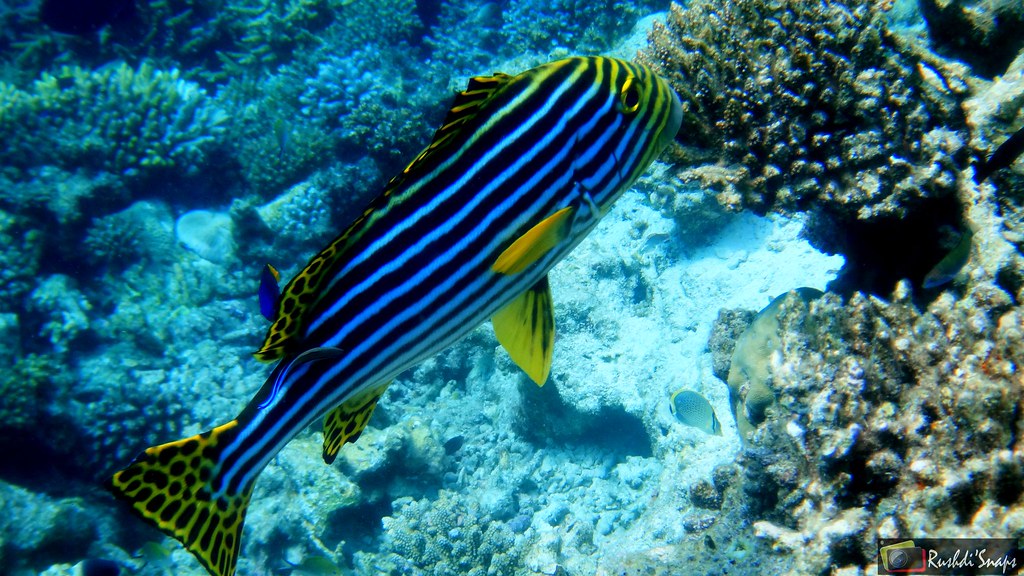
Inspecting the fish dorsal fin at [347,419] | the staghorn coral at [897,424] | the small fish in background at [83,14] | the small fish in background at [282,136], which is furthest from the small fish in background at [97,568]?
the small fish in background at [83,14]

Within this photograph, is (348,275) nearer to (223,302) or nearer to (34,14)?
(223,302)

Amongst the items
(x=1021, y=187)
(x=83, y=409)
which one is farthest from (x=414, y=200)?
(x=83, y=409)

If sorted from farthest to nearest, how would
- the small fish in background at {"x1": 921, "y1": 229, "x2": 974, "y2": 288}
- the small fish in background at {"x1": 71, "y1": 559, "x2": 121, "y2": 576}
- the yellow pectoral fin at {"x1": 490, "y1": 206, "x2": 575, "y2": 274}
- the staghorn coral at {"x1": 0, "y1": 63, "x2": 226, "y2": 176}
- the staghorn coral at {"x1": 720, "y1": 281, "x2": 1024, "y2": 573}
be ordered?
1. the staghorn coral at {"x1": 0, "y1": 63, "x2": 226, "y2": 176}
2. the small fish in background at {"x1": 71, "y1": 559, "x2": 121, "y2": 576}
3. the small fish in background at {"x1": 921, "y1": 229, "x2": 974, "y2": 288}
4. the staghorn coral at {"x1": 720, "y1": 281, "x2": 1024, "y2": 573}
5. the yellow pectoral fin at {"x1": 490, "y1": 206, "x2": 575, "y2": 274}

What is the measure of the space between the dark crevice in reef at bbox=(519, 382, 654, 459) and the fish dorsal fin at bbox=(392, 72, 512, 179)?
5547 mm

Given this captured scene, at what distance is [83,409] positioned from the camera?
22.3ft

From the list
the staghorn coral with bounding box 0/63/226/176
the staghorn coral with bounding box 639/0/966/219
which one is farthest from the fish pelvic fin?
the staghorn coral with bounding box 0/63/226/176

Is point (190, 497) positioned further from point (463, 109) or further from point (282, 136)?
point (282, 136)

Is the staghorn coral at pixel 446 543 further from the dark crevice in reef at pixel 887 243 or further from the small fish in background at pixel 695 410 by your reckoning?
the dark crevice in reef at pixel 887 243

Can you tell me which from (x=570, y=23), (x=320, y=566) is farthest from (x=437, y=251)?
(x=570, y=23)

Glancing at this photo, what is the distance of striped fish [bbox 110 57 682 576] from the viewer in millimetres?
1420

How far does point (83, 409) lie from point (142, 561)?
2.23 meters

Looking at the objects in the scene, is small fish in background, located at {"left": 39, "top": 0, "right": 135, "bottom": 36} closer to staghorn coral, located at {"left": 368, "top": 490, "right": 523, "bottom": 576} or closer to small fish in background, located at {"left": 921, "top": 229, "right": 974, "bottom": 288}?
staghorn coral, located at {"left": 368, "top": 490, "right": 523, "bottom": 576}

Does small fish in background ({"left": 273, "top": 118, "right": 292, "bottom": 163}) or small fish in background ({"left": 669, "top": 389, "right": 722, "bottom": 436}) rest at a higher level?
small fish in background ({"left": 273, "top": 118, "right": 292, "bottom": 163})

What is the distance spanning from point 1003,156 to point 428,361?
22.4 ft
